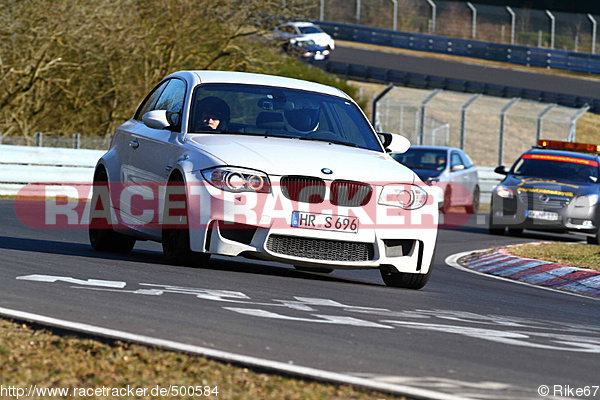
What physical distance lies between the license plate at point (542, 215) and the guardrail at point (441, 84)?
2227 cm

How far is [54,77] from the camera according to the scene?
26938mm

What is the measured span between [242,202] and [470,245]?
29.8 ft

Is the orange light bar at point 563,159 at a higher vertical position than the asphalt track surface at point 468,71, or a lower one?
lower

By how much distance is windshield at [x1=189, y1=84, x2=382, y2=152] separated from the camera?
925 centimetres

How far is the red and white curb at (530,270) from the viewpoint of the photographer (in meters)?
11.8

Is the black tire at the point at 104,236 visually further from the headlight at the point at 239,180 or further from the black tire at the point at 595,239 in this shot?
the black tire at the point at 595,239

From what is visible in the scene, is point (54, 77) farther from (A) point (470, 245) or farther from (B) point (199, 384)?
(B) point (199, 384)

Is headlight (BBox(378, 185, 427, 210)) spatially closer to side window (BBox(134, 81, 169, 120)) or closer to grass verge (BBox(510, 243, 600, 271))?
side window (BBox(134, 81, 169, 120))

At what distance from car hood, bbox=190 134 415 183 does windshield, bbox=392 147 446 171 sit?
1527cm

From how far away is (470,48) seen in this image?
54.6m

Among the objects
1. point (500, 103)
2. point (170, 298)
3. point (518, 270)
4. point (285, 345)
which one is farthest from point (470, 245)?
point (500, 103)

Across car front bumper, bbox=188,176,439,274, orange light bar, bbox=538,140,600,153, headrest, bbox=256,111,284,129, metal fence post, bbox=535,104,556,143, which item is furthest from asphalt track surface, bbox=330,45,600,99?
car front bumper, bbox=188,176,439,274

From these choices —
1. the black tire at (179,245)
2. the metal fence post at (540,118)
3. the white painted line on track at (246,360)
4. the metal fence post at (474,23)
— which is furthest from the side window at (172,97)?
the metal fence post at (474,23)

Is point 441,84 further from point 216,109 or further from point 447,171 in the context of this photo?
point 216,109
